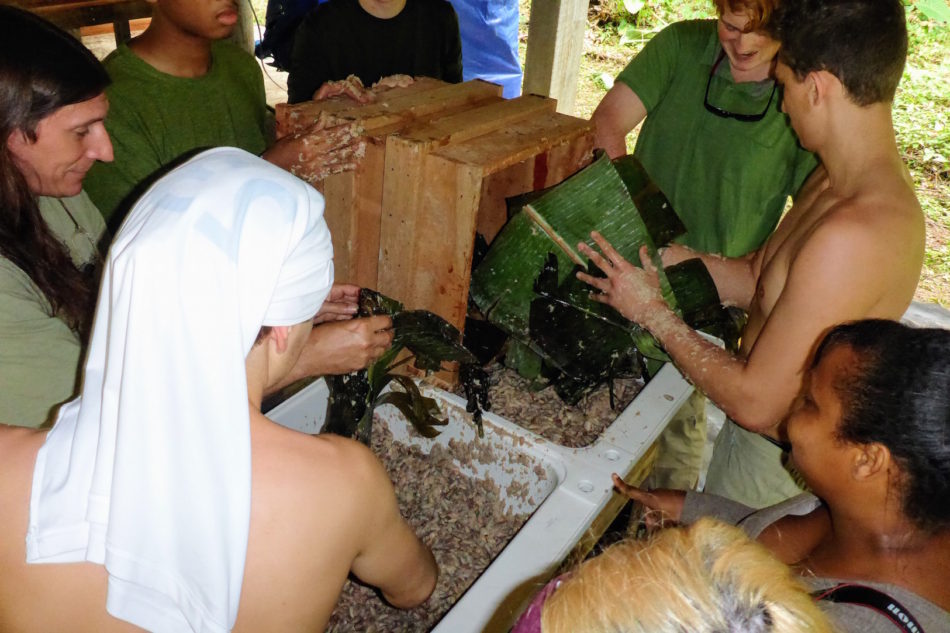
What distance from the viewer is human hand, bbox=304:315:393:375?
1.57 metres

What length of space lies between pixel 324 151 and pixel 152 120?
0.72 meters

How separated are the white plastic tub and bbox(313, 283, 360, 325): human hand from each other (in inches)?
8.3

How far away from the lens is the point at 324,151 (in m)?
1.67

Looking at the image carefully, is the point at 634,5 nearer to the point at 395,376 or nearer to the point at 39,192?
the point at 395,376

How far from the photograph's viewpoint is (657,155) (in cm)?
249

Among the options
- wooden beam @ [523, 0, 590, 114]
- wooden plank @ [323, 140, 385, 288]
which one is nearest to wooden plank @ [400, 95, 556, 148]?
wooden plank @ [323, 140, 385, 288]

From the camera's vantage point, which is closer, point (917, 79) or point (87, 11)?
point (87, 11)

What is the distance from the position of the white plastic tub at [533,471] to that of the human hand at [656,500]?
0.04 m

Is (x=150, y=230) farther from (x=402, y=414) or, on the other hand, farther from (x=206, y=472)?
(x=402, y=414)

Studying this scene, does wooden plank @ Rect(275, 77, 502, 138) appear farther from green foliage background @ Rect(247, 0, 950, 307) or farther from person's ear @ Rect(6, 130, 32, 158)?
green foliage background @ Rect(247, 0, 950, 307)

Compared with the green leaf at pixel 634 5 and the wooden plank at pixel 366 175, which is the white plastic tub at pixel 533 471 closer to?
the wooden plank at pixel 366 175

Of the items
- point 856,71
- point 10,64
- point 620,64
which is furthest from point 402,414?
point 620,64

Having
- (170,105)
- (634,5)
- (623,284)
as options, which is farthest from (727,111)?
(634,5)

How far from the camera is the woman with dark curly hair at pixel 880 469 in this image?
105 centimetres
